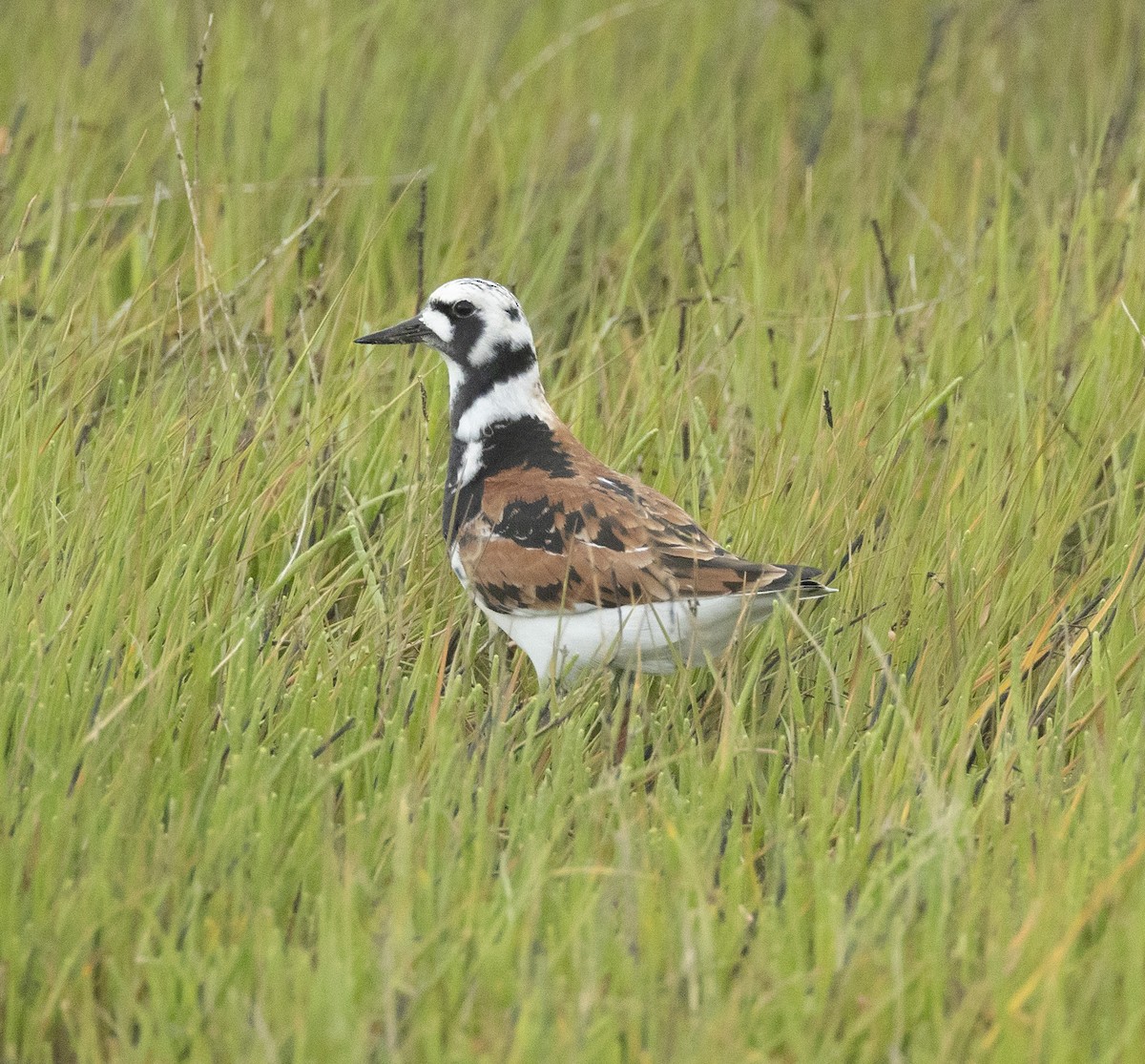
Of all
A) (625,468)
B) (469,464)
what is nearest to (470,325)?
(469,464)

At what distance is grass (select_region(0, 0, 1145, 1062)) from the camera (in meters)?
2.64

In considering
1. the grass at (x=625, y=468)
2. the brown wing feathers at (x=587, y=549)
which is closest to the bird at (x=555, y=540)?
the brown wing feathers at (x=587, y=549)

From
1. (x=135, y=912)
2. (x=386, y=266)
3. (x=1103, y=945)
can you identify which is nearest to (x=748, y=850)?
(x=1103, y=945)

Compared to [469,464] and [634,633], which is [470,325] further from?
[634,633]

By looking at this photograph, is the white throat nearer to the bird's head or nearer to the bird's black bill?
the bird's head

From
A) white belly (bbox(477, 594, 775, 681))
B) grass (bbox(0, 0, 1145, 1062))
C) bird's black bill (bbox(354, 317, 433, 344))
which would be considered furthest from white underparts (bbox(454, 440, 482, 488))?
white belly (bbox(477, 594, 775, 681))

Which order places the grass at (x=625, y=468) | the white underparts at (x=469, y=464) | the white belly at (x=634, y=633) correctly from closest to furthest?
the grass at (x=625, y=468) < the white belly at (x=634, y=633) < the white underparts at (x=469, y=464)

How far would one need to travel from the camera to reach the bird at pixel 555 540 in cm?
381

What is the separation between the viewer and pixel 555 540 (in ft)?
13.4

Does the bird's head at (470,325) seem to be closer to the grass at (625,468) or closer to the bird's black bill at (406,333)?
the bird's black bill at (406,333)

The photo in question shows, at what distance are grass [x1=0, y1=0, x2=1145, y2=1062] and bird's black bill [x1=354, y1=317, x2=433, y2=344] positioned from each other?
22cm

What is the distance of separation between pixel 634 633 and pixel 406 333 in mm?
1229

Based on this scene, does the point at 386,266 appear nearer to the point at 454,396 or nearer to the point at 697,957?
the point at 454,396

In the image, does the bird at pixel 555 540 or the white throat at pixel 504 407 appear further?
the white throat at pixel 504 407
